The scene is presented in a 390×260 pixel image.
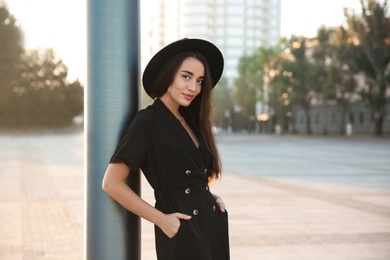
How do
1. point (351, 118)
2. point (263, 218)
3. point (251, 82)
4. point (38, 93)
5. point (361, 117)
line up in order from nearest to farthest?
point (263, 218), point (361, 117), point (38, 93), point (351, 118), point (251, 82)

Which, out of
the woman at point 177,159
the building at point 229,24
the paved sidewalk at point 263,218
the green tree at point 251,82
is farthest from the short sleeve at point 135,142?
the building at point 229,24

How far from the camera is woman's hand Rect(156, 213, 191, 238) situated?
2.20 metres

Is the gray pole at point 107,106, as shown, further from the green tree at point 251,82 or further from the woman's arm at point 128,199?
the green tree at point 251,82

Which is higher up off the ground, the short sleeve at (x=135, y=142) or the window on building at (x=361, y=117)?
the short sleeve at (x=135, y=142)

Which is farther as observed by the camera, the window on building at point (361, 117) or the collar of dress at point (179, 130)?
the window on building at point (361, 117)

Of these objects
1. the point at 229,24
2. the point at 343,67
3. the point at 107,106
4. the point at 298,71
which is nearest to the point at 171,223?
the point at 107,106

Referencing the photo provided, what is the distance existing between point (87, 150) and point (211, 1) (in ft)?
479

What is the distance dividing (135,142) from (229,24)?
472 feet

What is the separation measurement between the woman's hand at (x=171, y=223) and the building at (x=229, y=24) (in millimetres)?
138737

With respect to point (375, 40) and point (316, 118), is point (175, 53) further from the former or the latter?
point (316, 118)

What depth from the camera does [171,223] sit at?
86.7 inches

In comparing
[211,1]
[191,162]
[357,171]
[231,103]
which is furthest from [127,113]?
[211,1]

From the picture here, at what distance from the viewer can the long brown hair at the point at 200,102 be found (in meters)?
2.40

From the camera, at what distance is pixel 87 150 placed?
92.1 inches
